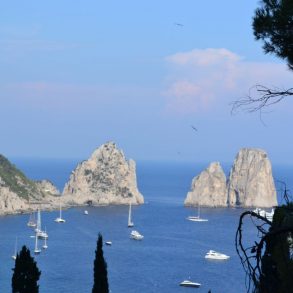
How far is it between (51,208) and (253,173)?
45153 mm

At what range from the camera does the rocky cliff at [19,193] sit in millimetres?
128875

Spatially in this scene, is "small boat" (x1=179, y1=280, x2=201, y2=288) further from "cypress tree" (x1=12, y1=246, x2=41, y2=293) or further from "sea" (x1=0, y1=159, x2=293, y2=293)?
"cypress tree" (x1=12, y1=246, x2=41, y2=293)

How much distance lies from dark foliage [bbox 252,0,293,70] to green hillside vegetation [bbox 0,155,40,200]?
130570mm

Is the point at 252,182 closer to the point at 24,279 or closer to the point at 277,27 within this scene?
the point at 24,279

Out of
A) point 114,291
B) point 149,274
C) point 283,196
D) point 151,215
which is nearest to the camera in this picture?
point 283,196

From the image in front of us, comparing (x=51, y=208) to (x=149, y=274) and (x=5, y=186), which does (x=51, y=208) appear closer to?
(x=5, y=186)

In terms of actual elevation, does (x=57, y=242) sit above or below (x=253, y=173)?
below

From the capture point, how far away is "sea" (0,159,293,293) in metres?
60.9

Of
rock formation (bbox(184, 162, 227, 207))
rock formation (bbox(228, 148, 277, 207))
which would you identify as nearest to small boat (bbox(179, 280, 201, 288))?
rock formation (bbox(184, 162, 227, 207))

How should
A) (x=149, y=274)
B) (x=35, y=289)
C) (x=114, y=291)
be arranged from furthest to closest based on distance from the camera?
(x=149, y=274)
(x=114, y=291)
(x=35, y=289)

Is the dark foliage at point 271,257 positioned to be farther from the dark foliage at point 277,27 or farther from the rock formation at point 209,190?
the rock formation at point 209,190

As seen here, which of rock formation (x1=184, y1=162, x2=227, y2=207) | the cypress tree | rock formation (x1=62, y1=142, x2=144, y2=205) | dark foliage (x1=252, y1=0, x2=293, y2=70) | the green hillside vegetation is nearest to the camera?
dark foliage (x1=252, y1=0, x2=293, y2=70)

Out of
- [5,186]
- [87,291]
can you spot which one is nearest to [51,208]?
[5,186]

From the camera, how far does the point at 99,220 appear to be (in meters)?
116
